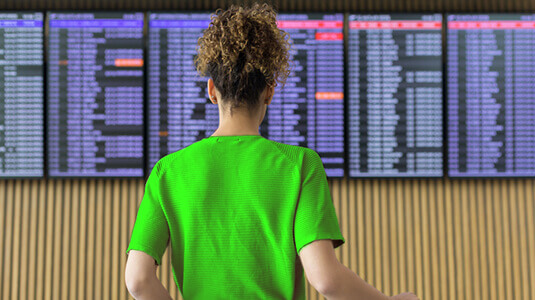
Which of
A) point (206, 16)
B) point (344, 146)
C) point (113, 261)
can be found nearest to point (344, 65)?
point (344, 146)

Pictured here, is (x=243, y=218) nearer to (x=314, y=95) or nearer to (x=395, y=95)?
(x=314, y=95)

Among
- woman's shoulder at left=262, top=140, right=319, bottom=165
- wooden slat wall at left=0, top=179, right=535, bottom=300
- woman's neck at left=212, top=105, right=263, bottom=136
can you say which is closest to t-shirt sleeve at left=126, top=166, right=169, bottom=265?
woman's neck at left=212, top=105, right=263, bottom=136

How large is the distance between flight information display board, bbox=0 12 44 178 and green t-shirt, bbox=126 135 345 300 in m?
2.19

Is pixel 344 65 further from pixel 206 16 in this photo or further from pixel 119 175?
pixel 119 175

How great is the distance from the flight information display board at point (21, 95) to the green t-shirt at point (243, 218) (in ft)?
7.20

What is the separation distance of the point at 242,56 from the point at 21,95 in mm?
2389

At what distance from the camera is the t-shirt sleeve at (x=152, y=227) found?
3.26ft

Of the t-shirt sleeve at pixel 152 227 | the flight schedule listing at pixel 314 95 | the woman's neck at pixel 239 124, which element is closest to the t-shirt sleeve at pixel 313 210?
the woman's neck at pixel 239 124

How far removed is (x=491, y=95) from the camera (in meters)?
Result: 2.88

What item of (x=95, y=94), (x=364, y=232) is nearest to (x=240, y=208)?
(x=364, y=232)

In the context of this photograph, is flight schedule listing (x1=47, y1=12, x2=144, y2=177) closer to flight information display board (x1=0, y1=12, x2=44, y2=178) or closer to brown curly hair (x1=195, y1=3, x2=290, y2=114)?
flight information display board (x1=0, y1=12, x2=44, y2=178)

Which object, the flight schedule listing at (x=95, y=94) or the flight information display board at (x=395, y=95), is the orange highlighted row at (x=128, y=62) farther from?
the flight information display board at (x=395, y=95)

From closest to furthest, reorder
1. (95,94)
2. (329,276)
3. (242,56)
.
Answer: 1. (329,276)
2. (242,56)
3. (95,94)

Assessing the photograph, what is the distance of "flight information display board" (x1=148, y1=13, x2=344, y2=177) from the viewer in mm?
2832
